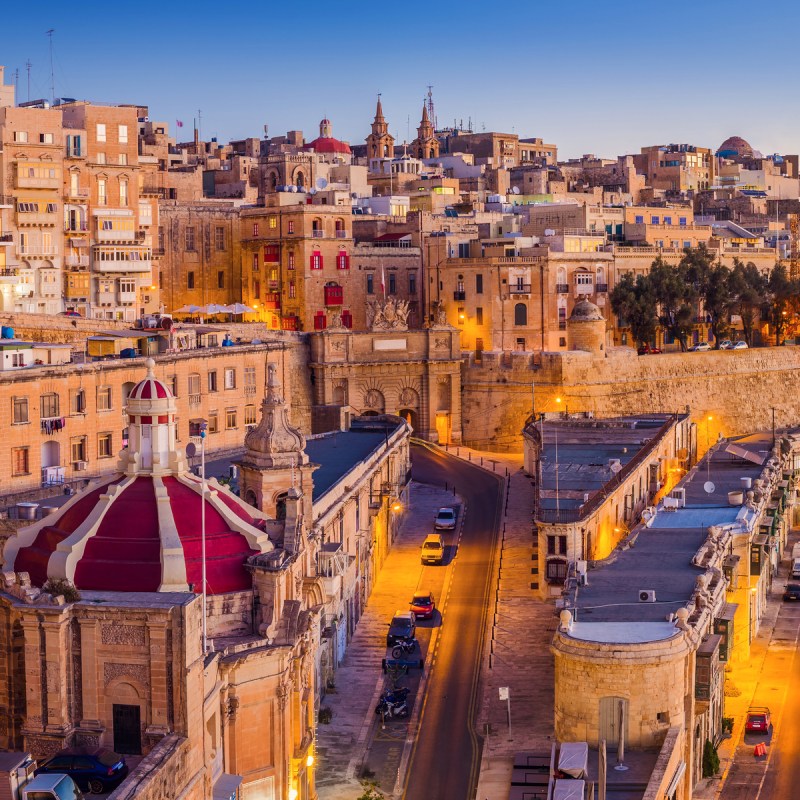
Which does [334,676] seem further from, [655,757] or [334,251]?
[334,251]

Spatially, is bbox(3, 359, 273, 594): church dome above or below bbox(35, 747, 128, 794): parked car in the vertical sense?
above

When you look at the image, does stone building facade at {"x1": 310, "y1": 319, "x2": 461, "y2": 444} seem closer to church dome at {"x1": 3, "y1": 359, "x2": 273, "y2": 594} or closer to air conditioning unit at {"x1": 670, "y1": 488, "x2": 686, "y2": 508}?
air conditioning unit at {"x1": 670, "y1": 488, "x2": 686, "y2": 508}

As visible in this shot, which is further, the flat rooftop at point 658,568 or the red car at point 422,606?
the red car at point 422,606

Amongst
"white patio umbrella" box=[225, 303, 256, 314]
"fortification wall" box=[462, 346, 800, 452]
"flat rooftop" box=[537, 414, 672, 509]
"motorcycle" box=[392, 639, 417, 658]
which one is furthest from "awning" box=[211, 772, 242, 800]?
"fortification wall" box=[462, 346, 800, 452]

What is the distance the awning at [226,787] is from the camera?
28.4m

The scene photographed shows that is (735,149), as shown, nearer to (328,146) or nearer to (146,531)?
(328,146)

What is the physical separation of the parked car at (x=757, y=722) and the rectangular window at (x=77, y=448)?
24671mm

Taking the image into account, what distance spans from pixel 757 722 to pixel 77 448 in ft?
82.6

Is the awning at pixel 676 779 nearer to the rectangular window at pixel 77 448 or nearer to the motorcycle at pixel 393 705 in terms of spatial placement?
the motorcycle at pixel 393 705

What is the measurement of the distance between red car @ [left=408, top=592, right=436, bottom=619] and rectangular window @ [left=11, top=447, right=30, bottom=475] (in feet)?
44.6

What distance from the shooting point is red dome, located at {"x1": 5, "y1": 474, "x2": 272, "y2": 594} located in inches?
1196

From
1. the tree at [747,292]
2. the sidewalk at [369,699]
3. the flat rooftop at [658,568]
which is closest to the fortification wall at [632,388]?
the tree at [747,292]

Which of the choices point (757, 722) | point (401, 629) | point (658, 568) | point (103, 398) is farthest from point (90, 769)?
point (103, 398)

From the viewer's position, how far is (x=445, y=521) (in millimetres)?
63625
